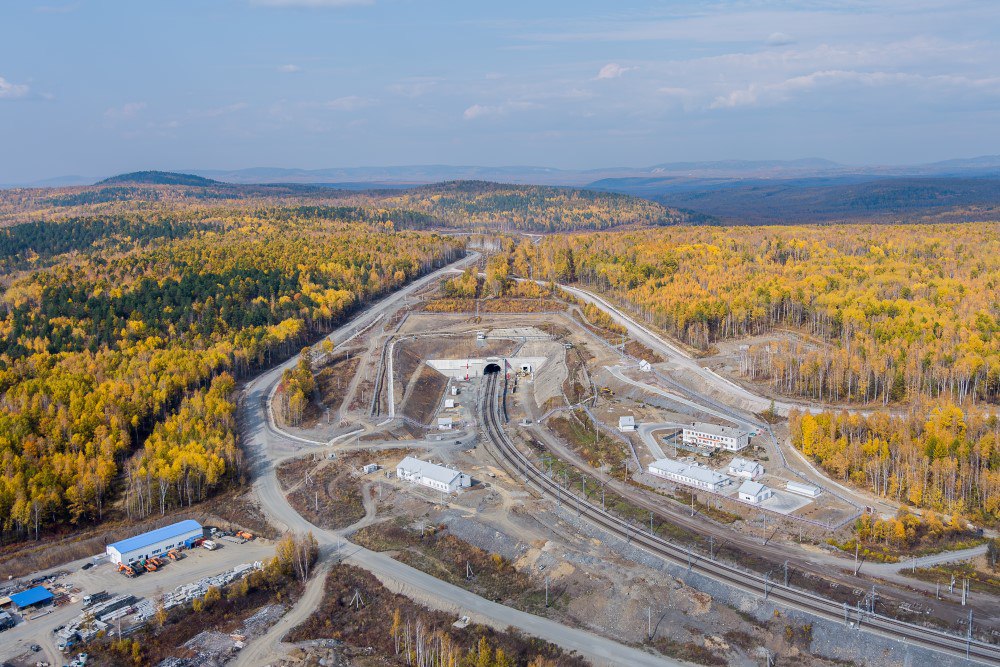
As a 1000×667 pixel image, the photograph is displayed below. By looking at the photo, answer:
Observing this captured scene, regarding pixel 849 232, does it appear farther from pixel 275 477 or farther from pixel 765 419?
pixel 275 477

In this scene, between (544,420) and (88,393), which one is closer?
(88,393)

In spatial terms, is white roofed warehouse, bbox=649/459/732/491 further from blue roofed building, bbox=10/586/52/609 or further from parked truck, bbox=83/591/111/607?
blue roofed building, bbox=10/586/52/609

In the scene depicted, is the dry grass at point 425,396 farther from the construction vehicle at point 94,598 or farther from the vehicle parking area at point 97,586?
the construction vehicle at point 94,598

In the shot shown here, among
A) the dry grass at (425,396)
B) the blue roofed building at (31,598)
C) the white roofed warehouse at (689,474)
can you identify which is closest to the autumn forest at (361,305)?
the white roofed warehouse at (689,474)

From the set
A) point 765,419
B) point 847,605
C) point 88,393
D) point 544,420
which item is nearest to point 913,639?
point 847,605

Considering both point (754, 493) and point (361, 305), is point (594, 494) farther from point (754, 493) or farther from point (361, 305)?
point (361, 305)

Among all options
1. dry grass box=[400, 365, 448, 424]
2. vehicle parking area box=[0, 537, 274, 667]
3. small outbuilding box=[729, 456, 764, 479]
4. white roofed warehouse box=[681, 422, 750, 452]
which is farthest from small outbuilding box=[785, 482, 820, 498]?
vehicle parking area box=[0, 537, 274, 667]
